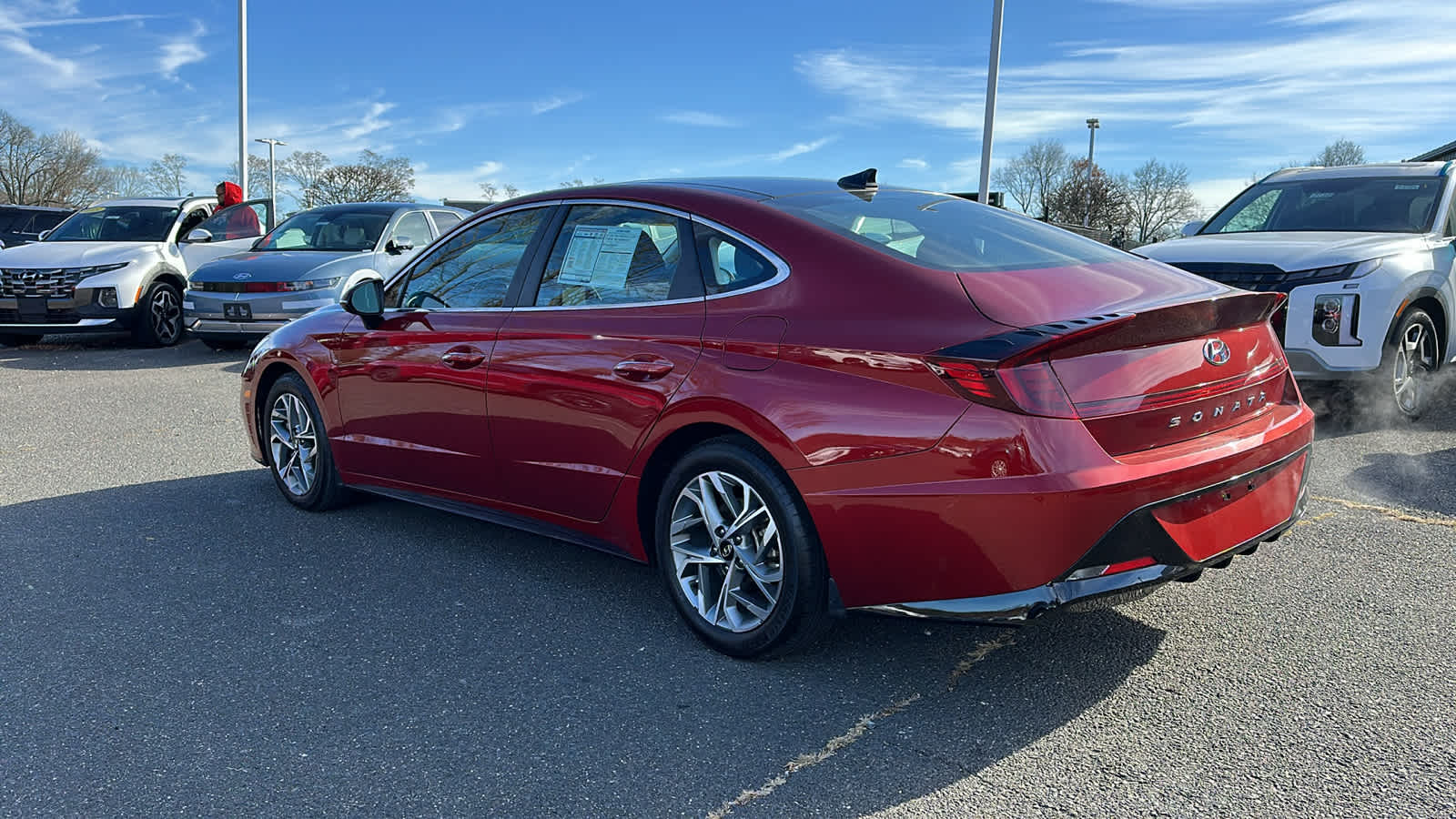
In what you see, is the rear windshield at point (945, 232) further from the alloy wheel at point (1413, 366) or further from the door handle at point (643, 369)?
the alloy wheel at point (1413, 366)

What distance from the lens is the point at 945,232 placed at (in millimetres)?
3660

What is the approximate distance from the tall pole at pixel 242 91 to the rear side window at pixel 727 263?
2282 centimetres

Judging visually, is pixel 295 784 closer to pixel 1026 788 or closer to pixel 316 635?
pixel 316 635

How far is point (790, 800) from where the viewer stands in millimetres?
2656

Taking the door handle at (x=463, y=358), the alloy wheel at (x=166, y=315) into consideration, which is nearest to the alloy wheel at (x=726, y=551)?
the door handle at (x=463, y=358)

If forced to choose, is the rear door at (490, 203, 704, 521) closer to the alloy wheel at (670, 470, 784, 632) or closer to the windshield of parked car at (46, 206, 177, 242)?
the alloy wheel at (670, 470, 784, 632)

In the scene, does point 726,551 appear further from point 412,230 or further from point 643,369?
point 412,230

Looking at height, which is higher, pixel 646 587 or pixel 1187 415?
pixel 1187 415

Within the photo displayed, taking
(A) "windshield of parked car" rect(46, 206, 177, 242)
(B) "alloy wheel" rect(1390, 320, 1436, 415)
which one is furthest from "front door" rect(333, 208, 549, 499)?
(A) "windshield of parked car" rect(46, 206, 177, 242)

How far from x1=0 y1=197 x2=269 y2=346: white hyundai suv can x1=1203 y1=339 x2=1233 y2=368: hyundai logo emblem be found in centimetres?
1200

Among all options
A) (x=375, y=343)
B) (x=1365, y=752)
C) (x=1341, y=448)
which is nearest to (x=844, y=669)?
(x=1365, y=752)

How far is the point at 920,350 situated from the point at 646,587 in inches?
68.1

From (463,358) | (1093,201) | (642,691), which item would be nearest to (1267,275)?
(463,358)

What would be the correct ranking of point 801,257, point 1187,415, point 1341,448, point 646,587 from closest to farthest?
1. point 1187,415
2. point 801,257
3. point 646,587
4. point 1341,448
